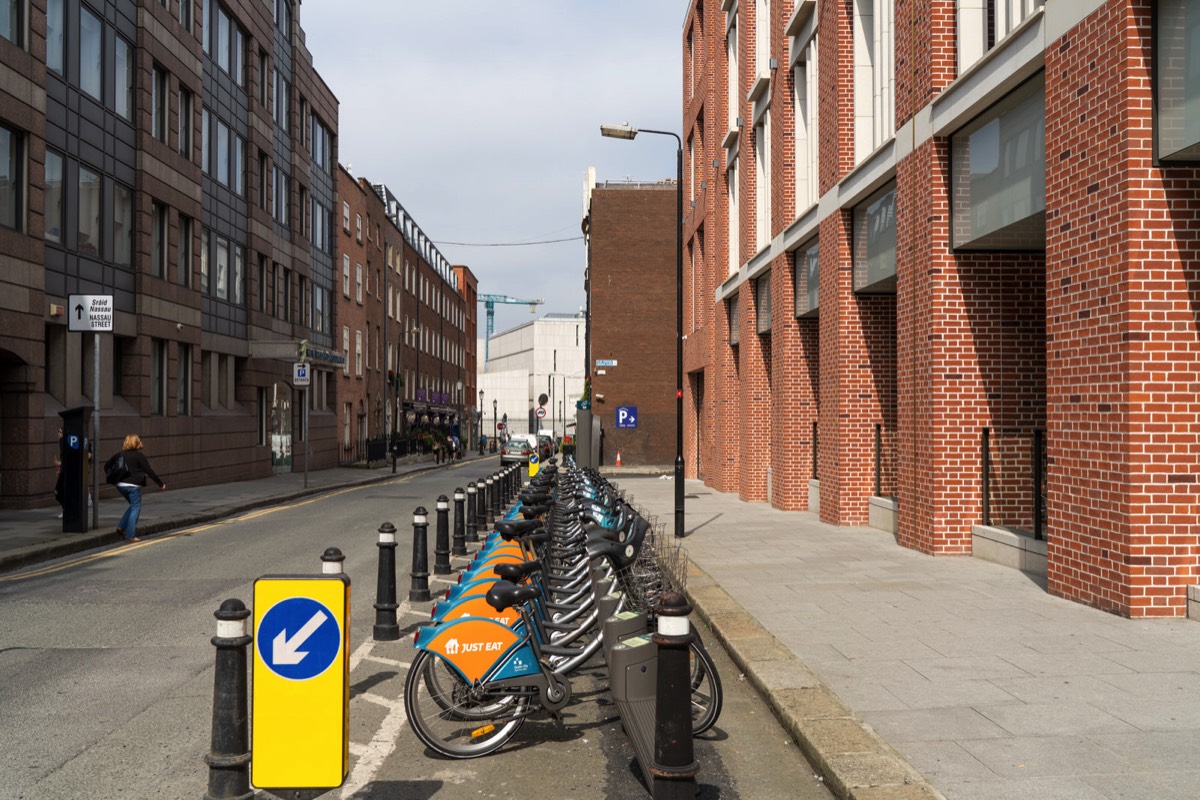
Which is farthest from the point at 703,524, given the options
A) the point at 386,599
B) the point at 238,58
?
the point at 238,58

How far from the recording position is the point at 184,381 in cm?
2669

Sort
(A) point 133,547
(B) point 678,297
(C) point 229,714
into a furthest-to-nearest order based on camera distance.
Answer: (B) point 678,297, (A) point 133,547, (C) point 229,714

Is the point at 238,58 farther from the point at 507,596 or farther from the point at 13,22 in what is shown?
the point at 507,596

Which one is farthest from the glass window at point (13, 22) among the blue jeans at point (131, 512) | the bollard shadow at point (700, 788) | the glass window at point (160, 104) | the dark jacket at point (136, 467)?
the bollard shadow at point (700, 788)

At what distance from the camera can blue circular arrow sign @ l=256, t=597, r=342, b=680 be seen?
4.18 m

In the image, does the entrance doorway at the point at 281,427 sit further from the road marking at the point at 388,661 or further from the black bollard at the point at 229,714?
the black bollard at the point at 229,714

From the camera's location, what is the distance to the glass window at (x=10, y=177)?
18062 millimetres

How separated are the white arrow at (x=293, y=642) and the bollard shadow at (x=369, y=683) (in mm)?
2354

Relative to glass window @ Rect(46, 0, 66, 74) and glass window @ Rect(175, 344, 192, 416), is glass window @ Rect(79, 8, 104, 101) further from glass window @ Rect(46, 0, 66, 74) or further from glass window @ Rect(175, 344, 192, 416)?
glass window @ Rect(175, 344, 192, 416)

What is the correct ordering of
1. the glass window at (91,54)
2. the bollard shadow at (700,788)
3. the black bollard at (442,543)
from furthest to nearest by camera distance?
1. the glass window at (91,54)
2. the black bollard at (442,543)
3. the bollard shadow at (700,788)

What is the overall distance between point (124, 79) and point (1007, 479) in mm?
21113

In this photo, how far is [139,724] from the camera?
5773 millimetres

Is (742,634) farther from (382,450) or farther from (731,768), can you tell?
(382,450)

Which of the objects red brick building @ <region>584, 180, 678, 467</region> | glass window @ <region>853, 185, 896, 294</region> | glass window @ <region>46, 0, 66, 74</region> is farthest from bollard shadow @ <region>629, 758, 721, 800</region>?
red brick building @ <region>584, 180, 678, 467</region>
